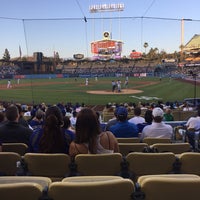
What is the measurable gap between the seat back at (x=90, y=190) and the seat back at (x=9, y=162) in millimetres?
1452

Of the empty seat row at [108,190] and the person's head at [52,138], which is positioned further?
the person's head at [52,138]

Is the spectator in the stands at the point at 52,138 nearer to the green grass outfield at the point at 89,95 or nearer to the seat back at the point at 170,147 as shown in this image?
the seat back at the point at 170,147

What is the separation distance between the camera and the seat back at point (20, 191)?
2084 mm

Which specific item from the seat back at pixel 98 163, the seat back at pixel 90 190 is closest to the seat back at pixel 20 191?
the seat back at pixel 90 190

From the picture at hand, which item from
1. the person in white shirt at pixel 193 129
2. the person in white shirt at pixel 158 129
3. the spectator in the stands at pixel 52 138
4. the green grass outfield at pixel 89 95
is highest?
the spectator in the stands at pixel 52 138

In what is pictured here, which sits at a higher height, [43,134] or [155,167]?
[43,134]

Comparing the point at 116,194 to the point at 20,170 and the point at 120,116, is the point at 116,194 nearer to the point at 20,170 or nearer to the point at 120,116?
the point at 20,170

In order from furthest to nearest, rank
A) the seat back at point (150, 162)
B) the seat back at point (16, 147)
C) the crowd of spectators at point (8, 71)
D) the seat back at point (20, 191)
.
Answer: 1. the crowd of spectators at point (8, 71)
2. the seat back at point (16, 147)
3. the seat back at point (150, 162)
4. the seat back at point (20, 191)

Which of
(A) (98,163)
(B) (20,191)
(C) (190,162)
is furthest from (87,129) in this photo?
(B) (20,191)

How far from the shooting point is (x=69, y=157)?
11.0 ft

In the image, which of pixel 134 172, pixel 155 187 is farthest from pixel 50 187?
pixel 134 172

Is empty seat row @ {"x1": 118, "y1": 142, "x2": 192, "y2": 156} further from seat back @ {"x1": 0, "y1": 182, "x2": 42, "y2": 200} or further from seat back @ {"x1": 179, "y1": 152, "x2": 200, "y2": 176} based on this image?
seat back @ {"x1": 0, "y1": 182, "x2": 42, "y2": 200}

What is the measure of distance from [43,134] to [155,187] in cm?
206

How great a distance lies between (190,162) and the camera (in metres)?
3.35
